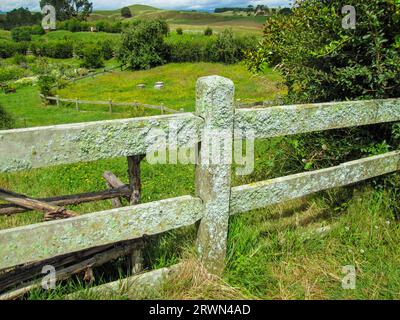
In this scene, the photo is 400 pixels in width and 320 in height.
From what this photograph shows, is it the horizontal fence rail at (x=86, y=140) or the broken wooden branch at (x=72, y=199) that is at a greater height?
the horizontal fence rail at (x=86, y=140)

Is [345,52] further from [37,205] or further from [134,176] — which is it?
[37,205]

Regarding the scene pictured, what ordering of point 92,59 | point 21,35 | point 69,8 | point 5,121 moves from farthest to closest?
point 69,8, point 21,35, point 92,59, point 5,121

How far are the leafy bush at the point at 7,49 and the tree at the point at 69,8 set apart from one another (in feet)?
151

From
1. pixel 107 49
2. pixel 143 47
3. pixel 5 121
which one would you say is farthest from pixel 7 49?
pixel 5 121

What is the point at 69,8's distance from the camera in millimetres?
127312

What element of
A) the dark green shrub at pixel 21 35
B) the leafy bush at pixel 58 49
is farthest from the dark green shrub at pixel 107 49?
the dark green shrub at pixel 21 35

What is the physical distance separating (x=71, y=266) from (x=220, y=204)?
125 cm

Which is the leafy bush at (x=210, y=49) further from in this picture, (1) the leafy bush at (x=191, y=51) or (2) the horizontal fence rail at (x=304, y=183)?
(2) the horizontal fence rail at (x=304, y=183)

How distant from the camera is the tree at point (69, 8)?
4897 inches

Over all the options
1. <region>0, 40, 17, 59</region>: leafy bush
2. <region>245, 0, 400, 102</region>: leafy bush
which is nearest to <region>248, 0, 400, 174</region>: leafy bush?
<region>245, 0, 400, 102</region>: leafy bush

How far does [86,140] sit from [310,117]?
188cm

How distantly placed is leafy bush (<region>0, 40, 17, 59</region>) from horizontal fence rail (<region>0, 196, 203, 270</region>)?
3472 inches

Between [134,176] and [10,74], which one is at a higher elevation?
[134,176]

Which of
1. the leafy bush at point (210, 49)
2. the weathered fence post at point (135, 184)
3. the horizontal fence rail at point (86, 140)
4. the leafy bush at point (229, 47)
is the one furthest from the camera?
the leafy bush at point (210, 49)
